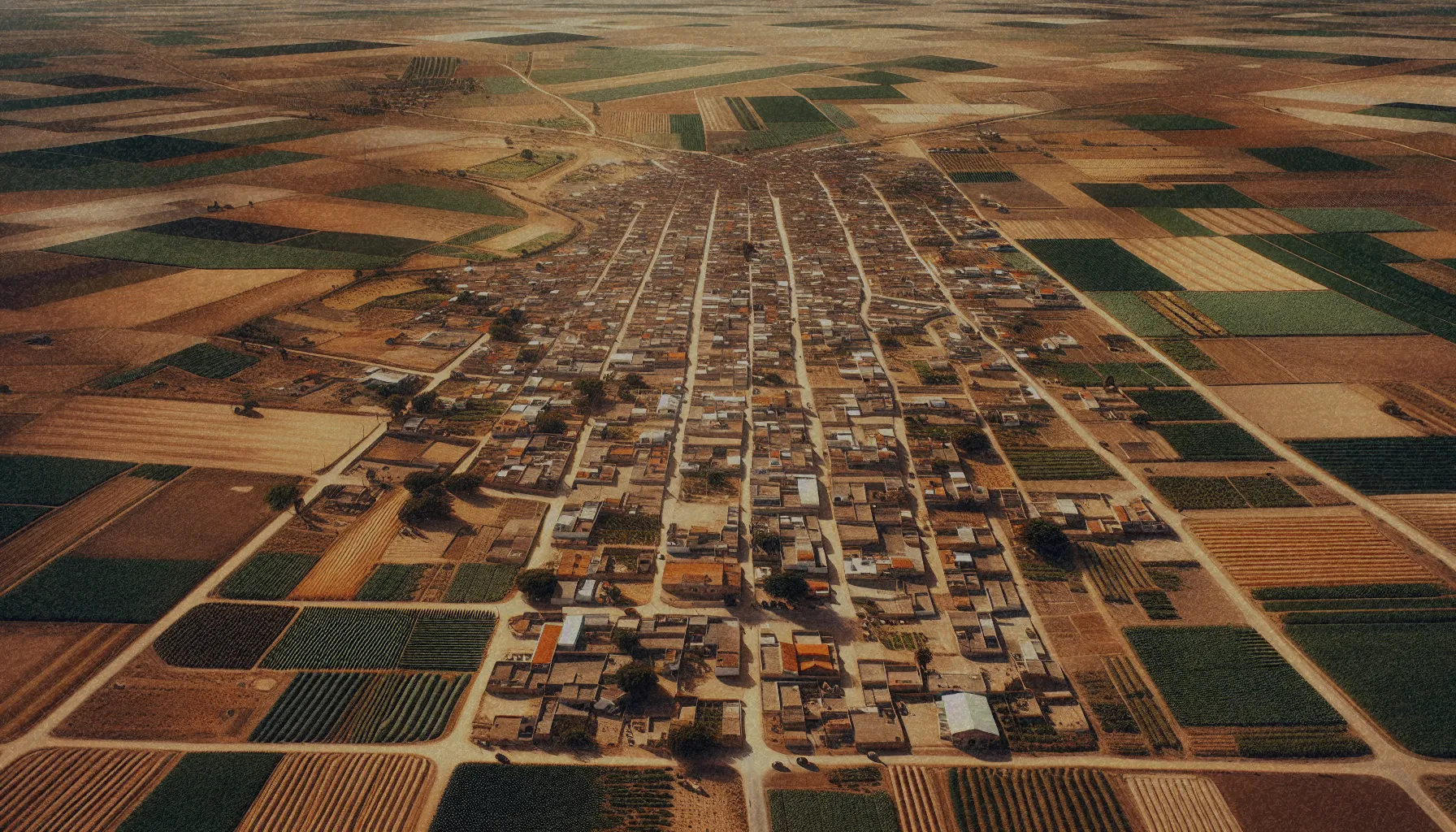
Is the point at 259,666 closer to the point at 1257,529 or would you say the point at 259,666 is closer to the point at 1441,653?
the point at 1257,529

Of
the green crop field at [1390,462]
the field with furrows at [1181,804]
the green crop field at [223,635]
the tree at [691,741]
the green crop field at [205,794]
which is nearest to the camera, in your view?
the green crop field at [205,794]

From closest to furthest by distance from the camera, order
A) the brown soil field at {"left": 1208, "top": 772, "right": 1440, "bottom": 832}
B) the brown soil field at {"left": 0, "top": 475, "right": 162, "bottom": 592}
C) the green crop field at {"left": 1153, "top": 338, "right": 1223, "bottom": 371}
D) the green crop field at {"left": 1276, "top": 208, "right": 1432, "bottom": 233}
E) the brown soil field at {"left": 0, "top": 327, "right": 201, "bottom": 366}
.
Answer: the brown soil field at {"left": 1208, "top": 772, "right": 1440, "bottom": 832} → the brown soil field at {"left": 0, "top": 475, "right": 162, "bottom": 592} → the brown soil field at {"left": 0, "top": 327, "right": 201, "bottom": 366} → the green crop field at {"left": 1153, "top": 338, "right": 1223, "bottom": 371} → the green crop field at {"left": 1276, "top": 208, "right": 1432, "bottom": 233}

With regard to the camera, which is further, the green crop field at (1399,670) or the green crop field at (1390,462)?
the green crop field at (1390,462)

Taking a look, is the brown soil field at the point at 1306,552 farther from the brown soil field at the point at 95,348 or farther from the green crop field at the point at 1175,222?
the brown soil field at the point at 95,348

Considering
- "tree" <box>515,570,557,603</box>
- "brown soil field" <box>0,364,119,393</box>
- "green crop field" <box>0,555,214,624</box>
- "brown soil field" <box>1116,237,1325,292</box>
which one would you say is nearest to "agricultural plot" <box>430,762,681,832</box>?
"tree" <box>515,570,557,603</box>

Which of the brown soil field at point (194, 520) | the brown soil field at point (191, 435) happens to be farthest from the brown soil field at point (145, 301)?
the brown soil field at point (194, 520)

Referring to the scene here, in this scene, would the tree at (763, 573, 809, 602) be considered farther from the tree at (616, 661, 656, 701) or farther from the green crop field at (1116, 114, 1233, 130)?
the green crop field at (1116, 114, 1233, 130)
